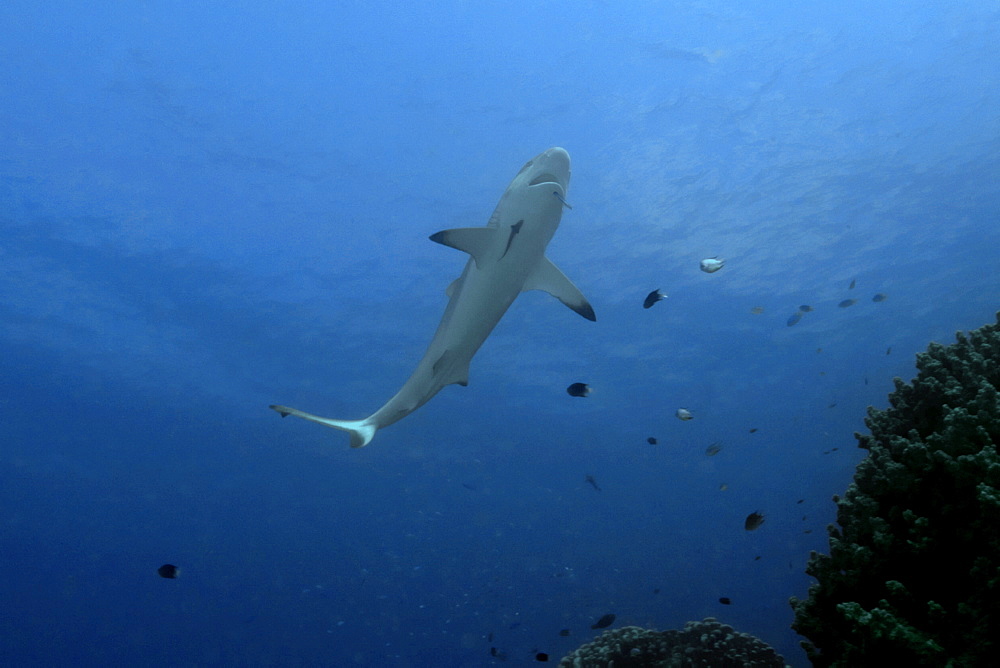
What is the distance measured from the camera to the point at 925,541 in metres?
3.51

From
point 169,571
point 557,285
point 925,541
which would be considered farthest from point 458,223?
point 925,541

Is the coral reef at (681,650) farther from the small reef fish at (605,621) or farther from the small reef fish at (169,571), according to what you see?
the small reef fish at (169,571)

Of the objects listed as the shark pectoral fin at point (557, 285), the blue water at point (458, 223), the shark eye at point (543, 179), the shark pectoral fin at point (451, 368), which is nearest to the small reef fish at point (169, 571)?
the shark pectoral fin at point (451, 368)

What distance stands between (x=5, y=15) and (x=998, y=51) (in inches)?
1221

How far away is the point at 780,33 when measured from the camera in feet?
56.7

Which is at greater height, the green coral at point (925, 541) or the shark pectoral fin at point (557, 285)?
the shark pectoral fin at point (557, 285)

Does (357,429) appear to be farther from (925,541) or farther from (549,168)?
(925,541)

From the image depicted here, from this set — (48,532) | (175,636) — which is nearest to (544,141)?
(48,532)

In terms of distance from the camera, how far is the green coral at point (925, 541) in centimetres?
312

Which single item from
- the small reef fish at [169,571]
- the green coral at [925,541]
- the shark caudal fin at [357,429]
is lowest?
the small reef fish at [169,571]

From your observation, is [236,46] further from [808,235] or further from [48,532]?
[48,532]

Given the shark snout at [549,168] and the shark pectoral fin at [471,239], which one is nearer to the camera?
the shark pectoral fin at [471,239]

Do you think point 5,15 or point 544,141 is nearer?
point 5,15

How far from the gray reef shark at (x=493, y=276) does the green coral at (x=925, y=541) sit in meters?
2.88
